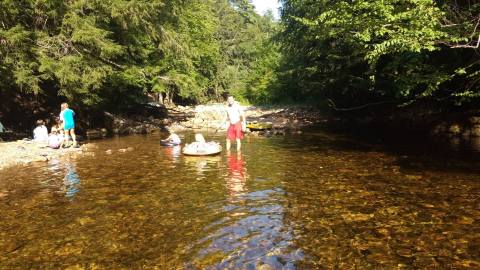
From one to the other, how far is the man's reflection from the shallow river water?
36 millimetres

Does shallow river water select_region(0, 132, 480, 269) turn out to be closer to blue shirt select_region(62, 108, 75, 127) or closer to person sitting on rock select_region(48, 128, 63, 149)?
Result: person sitting on rock select_region(48, 128, 63, 149)

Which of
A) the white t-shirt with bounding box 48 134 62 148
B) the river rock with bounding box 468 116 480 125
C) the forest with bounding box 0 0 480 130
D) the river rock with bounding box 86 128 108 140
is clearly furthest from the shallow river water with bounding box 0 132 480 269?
the river rock with bounding box 86 128 108 140

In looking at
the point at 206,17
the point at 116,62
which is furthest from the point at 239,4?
the point at 116,62

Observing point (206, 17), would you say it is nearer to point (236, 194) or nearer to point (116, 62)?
point (116, 62)

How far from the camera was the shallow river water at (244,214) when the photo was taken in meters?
6.55

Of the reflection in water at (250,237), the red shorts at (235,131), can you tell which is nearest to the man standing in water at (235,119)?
the red shorts at (235,131)

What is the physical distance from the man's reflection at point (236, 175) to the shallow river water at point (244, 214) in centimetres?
4

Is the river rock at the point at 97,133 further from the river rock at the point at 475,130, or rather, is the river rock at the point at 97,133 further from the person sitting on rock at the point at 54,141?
the river rock at the point at 475,130

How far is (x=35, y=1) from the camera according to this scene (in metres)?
18.6

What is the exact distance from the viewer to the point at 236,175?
1256 cm

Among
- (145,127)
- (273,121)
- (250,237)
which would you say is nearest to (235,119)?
(250,237)

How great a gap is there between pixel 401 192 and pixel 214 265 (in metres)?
5.91

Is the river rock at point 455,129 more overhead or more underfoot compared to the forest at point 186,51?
more underfoot

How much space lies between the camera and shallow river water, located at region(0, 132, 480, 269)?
21.5ft
